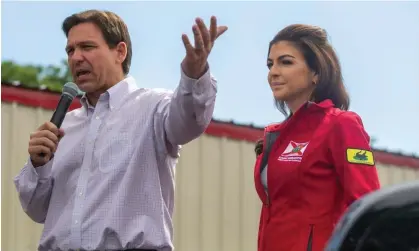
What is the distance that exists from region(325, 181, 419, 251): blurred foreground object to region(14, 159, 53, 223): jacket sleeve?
1.87 m

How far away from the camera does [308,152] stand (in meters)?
2.42

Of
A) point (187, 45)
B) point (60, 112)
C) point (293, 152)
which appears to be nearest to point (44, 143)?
point (60, 112)

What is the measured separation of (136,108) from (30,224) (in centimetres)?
481

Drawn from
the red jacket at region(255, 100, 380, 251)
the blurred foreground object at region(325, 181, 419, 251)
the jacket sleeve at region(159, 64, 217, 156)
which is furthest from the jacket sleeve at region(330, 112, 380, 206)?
the blurred foreground object at region(325, 181, 419, 251)

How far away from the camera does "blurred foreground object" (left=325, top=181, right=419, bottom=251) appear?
693 mm

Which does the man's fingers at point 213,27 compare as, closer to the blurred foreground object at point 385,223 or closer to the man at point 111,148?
the man at point 111,148

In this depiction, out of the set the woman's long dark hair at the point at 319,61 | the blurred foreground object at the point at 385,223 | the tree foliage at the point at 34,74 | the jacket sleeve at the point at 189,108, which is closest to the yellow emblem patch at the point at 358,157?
the woman's long dark hair at the point at 319,61

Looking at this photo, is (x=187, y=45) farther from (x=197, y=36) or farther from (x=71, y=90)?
(x=71, y=90)

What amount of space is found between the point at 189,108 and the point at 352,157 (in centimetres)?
53

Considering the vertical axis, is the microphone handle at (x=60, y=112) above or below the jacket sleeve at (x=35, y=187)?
above

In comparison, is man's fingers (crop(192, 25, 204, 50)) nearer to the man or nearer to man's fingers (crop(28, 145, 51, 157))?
the man

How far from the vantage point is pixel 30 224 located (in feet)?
23.0

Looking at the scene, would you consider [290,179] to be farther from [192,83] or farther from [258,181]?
[192,83]

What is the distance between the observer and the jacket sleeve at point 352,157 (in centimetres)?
230
